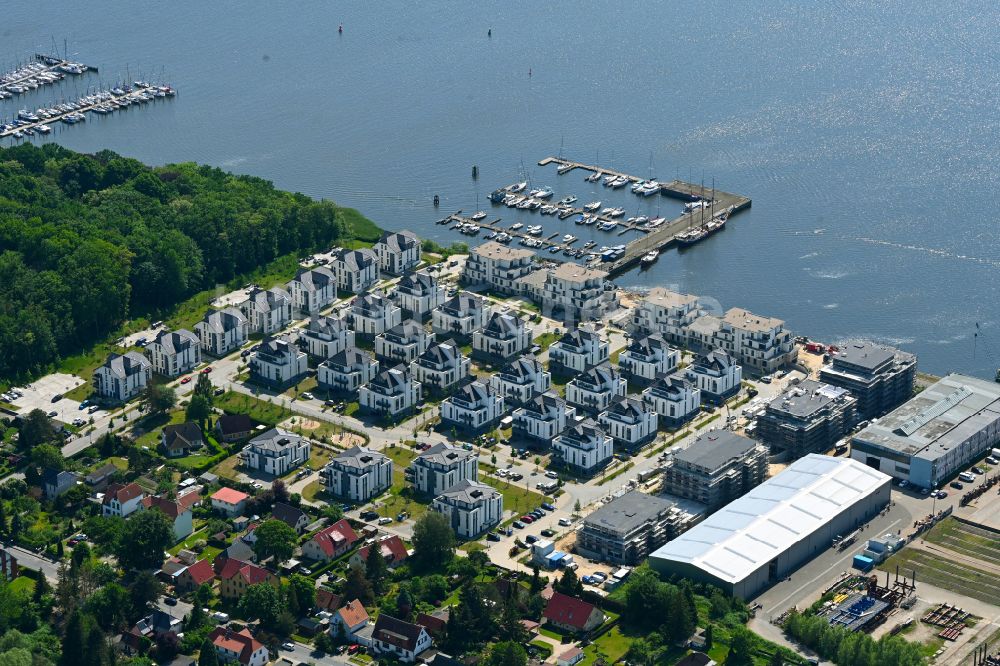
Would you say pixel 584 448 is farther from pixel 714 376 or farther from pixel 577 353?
pixel 577 353

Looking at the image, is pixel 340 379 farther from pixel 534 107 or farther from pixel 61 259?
pixel 534 107

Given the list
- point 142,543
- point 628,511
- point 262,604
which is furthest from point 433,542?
point 142,543

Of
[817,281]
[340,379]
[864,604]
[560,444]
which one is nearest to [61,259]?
[340,379]

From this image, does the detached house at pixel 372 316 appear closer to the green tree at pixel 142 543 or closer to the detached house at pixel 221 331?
the detached house at pixel 221 331

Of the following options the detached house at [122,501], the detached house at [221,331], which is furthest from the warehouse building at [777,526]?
the detached house at [221,331]

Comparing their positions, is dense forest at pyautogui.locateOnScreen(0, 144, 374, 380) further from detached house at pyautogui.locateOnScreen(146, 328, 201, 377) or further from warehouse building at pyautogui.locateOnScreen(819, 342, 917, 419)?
warehouse building at pyautogui.locateOnScreen(819, 342, 917, 419)
